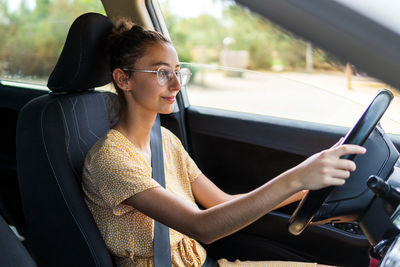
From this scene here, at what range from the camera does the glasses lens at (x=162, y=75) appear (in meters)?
1.83

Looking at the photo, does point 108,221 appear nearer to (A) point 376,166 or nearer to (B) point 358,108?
(A) point 376,166

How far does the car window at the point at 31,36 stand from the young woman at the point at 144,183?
4.07 ft

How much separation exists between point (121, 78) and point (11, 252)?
2.52ft

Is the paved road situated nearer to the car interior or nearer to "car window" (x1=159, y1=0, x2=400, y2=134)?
"car window" (x1=159, y1=0, x2=400, y2=134)

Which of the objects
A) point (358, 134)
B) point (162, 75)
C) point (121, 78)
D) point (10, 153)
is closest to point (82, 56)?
point (121, 78)

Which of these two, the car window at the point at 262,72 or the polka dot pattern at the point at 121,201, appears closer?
the car window at the point at 262,72

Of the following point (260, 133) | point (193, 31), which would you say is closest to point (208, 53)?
point (193, 31)

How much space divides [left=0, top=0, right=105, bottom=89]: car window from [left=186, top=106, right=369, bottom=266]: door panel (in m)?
1.02

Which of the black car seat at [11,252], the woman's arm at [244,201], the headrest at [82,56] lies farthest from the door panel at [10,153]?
the black car seat at [11,252]

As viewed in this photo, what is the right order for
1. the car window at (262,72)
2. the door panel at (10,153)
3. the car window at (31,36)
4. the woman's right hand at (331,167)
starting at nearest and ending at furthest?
the car window at (262,72) < the woman's right hand at (331,167) < the door panel at (10,153) < the car window at (31,36)

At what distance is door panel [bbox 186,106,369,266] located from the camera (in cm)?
224

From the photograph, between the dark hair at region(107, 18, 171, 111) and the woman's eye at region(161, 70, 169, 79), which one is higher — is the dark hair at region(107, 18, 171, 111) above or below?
above

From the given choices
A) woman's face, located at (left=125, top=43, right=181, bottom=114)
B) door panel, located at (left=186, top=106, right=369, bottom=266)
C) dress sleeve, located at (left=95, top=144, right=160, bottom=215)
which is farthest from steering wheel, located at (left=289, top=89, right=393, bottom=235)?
door panel, located at (left=186, top=106, right=369, bottom=266)

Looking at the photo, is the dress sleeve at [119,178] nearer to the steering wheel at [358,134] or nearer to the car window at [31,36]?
the steering wheel at [358,134]
